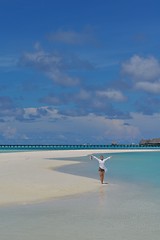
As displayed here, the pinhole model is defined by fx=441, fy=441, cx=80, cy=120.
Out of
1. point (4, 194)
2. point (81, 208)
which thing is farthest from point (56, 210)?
point (4, 194)

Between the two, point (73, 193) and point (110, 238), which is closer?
point (110, 238)

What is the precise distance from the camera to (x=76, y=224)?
11.6m

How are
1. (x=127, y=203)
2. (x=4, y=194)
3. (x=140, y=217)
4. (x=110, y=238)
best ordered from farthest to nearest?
(x=4, y=194)
(x=127, y=203)
(x=140, y=217)
(x=110, y=238)

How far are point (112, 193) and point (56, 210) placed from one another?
16.1 feet

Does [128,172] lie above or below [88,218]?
above

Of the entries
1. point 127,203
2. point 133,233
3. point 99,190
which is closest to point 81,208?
point 127,203

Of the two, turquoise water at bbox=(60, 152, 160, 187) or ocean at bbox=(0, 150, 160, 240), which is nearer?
ocean at bbox=(0, 150, 160, 240)

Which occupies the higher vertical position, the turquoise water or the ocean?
the turquoise water

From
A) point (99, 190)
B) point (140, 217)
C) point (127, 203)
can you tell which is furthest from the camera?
point (99, 190)

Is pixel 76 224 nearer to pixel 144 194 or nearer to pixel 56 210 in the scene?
pixel 56 210

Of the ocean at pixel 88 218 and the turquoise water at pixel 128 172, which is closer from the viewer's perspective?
the ocean at pixel 88 218

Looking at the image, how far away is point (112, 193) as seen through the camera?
59.7ft

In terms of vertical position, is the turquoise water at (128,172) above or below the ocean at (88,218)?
above

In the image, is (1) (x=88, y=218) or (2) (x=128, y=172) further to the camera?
(2) (x=128, y=172)
